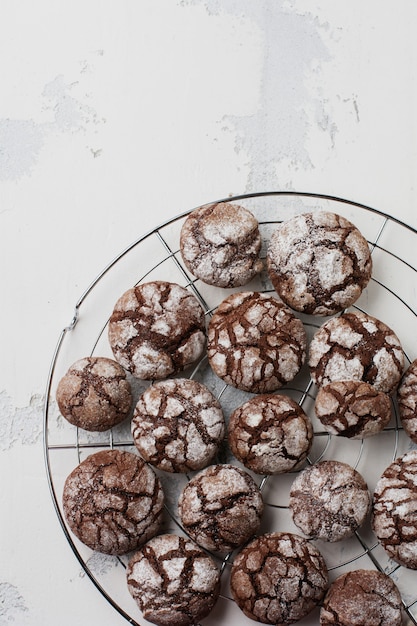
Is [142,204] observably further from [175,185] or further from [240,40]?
[240,40]

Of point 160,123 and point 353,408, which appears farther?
point 160,123

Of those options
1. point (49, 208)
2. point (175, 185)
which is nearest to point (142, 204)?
point (175, 185)

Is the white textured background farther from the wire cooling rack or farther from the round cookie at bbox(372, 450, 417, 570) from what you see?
the round cookie at bbox(372, 450, 417, 570)

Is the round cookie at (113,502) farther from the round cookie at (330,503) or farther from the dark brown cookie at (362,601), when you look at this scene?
the dark brown cookie at (362,601)

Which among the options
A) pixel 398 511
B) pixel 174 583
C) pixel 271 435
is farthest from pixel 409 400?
pixel 174 583

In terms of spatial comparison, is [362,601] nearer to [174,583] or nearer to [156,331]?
[174,583]

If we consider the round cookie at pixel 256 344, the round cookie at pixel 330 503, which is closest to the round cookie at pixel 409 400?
the round cookie at pixel 330 503

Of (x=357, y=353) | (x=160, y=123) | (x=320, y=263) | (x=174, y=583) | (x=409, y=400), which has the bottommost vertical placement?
(x=174, y=583)
